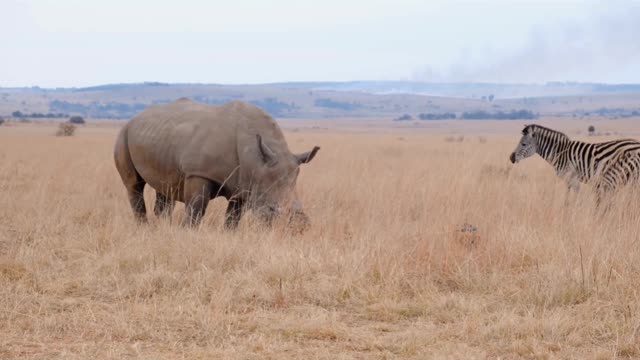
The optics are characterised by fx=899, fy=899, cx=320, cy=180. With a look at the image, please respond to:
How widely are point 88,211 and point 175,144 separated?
1451mm

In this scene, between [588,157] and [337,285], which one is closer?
[337,285]

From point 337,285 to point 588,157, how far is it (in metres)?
6.26

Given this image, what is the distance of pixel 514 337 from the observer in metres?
5.21

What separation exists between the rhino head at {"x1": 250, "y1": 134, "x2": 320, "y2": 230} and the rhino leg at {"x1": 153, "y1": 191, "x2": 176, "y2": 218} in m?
1.66

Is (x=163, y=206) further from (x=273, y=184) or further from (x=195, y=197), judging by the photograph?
(x=273, y=184)

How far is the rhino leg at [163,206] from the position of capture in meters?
9.72

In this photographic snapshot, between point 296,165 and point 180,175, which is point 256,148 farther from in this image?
point 180,175

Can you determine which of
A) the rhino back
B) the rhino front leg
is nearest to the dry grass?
the rhino front leg

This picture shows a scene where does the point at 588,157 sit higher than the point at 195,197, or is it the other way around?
the point at 588,157

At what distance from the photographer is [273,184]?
8.30 metres

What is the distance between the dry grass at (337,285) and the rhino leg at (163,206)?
41 cm

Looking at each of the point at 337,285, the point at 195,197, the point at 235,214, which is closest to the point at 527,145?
the point at 235,214

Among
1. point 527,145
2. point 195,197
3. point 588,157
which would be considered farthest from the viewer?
point 527,145

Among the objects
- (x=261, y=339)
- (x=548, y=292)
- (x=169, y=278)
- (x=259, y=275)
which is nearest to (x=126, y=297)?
(x=169, y=278)
